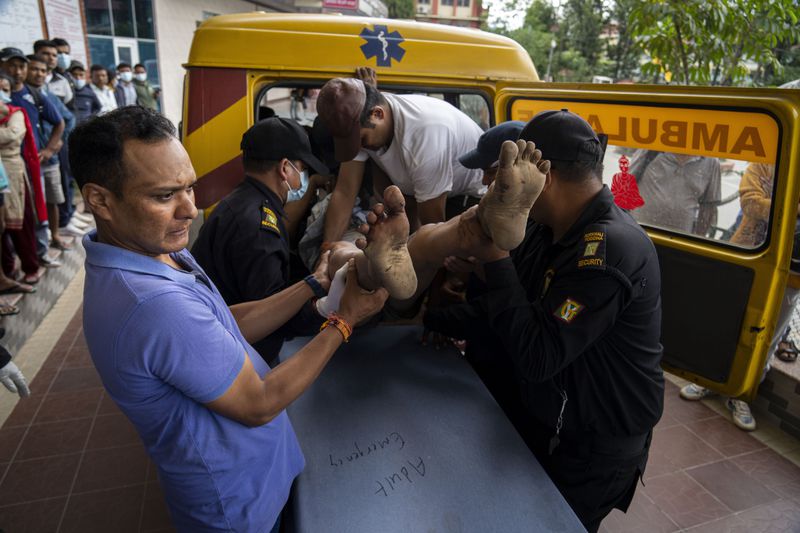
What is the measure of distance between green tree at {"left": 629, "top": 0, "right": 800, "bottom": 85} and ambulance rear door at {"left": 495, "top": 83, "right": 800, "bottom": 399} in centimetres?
195

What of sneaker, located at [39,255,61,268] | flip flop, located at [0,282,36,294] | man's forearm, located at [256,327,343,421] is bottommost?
sneaker, located at [39,255,61,268]

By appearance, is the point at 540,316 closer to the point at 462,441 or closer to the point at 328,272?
the point at 462,441

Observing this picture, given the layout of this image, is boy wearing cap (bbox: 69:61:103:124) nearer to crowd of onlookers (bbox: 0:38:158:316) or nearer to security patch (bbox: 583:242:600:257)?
crowd of onlookers (bbox: 0:38:158:316)

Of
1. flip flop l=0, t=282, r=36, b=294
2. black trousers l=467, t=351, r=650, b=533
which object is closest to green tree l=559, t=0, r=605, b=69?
flip flop l=0, t=282, r=36, b=294

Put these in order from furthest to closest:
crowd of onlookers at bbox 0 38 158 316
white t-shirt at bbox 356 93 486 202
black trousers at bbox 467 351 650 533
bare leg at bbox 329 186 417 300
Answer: crowd of onlookers at bbox 0 38 158 316, white t-shirt at bbox 356 93 486 202, black trousers at bbox 467 351 650 533, bare leg at bbox 329 186 417 300

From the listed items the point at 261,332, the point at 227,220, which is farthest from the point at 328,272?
the point at 227,220

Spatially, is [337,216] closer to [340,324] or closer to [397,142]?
[397,142]

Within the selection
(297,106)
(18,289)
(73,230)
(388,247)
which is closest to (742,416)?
(388,247)

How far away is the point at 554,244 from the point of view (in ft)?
5.29

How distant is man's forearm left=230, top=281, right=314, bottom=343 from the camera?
163 centimetres

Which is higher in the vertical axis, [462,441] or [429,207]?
[429,207]

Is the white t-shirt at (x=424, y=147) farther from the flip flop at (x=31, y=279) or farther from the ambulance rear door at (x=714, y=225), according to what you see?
the flip flop at (x=31, y=279)

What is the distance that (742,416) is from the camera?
3.17 meters

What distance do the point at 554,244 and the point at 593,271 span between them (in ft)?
0.85
